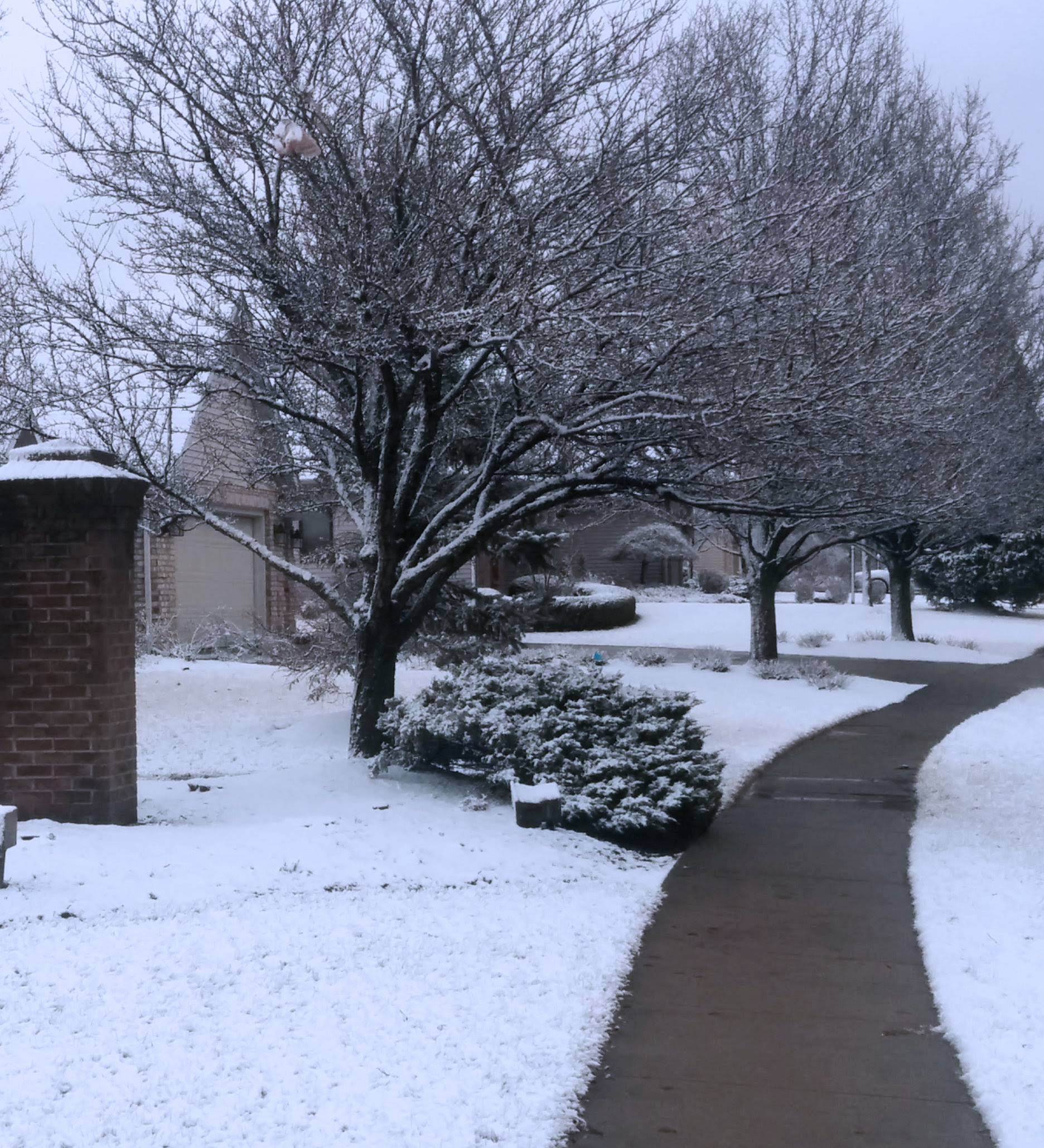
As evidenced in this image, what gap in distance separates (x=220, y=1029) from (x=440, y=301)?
467 centimetres

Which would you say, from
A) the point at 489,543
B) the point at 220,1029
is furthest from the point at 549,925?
the point at 489,543

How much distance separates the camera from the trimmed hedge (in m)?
27.3

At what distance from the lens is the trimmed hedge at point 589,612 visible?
2727cm

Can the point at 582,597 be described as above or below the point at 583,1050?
above

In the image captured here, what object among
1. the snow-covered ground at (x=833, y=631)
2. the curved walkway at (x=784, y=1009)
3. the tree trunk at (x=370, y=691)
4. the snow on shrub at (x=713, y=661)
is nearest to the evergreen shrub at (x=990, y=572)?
the snow-covered ground at (x=833, y=631)

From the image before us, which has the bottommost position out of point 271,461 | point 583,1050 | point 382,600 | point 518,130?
point 583,1050

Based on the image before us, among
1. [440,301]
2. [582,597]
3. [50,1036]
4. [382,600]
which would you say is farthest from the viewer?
[582,597]

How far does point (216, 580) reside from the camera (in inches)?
768

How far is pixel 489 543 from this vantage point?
44.4 ft

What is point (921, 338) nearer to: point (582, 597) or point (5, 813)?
point (5, 813)

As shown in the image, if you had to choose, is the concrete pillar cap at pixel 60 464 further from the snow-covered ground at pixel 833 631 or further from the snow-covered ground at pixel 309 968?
the snow-covered ground at pixel 833 631

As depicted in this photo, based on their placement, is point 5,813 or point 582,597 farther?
point 582,597

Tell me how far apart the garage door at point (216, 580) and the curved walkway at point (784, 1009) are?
1175 centimetres

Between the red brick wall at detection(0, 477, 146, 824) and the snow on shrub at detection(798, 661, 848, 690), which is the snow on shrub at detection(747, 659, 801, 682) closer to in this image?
the snow on shrub at detection(798, 661, 848, 690)
